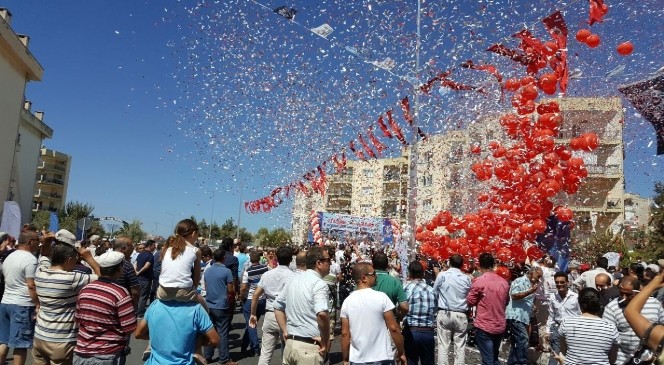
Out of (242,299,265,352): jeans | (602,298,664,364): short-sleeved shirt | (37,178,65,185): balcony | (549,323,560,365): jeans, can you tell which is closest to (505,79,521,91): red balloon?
(549,323,560,365): jeans

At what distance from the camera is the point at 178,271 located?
12.1ft

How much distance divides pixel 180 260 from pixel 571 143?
791cm

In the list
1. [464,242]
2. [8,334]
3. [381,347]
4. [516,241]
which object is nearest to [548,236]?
[516,241]

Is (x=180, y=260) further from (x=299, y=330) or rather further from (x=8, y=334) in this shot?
(x=8, y=334)

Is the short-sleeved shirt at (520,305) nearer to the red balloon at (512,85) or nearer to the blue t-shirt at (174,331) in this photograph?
the red balloon at (512,85)

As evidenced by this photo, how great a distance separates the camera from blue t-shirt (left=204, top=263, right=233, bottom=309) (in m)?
7.08

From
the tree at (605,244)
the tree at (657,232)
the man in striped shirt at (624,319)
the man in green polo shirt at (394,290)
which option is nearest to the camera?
the man in striped shirt at (624,319)

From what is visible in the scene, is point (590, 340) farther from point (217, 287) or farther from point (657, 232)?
point (657, 232)

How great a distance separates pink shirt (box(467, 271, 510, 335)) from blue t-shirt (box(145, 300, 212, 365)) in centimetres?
405

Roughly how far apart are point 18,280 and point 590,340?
5.94m

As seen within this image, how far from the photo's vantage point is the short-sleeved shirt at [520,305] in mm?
7066

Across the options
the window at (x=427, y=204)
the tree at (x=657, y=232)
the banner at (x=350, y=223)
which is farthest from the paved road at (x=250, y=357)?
the tree at (x=657, y=232)

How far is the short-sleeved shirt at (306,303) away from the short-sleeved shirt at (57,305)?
1.88 metres

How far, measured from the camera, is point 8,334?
561cm
